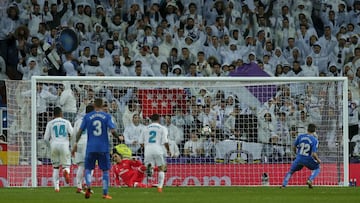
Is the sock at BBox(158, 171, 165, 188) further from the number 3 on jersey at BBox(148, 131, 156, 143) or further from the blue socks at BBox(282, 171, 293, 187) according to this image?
the blue socks at BBox(282, 171, 293, 187)

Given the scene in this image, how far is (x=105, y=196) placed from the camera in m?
22.7

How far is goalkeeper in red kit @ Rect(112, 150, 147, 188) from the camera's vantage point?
30.1 m

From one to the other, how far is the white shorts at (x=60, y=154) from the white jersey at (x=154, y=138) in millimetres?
1905

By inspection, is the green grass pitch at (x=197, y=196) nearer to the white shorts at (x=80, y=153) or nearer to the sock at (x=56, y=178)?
the sock at (x=56, y=178)

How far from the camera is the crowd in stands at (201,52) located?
31.5m

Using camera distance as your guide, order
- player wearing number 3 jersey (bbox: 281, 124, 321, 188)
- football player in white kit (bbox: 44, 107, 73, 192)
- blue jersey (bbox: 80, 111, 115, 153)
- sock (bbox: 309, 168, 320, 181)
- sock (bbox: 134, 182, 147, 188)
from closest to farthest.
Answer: blue jersey (bbox: 80, 111, 115, 153) → football player in white kit (bbox: 44, 107, 73, 192) → player wearing number 3 jersey (bbox: 281, 124, 321, 188) → sock (bbox: 309, 168, 320, 181) → sock (bbox: 134, 182, 147, 188)

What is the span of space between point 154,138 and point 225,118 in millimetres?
4198

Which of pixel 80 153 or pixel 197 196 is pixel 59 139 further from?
pixel 197 196

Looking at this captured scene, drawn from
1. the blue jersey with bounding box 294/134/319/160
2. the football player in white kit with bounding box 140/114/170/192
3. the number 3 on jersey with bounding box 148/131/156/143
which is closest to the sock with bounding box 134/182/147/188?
the football player in white kit with bounding box 140/114/170/192

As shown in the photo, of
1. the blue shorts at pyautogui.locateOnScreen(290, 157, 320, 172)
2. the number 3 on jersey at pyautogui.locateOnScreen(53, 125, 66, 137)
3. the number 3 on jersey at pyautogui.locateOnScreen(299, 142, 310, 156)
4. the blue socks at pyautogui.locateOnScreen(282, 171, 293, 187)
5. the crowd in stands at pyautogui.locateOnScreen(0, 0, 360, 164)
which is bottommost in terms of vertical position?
the blue socks at pyautogui.locateOnScreen(282, 171, 293, 187)

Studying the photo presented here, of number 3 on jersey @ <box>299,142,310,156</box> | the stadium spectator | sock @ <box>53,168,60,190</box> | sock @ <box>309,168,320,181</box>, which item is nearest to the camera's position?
sock @ <box>53,168,60,190</box>

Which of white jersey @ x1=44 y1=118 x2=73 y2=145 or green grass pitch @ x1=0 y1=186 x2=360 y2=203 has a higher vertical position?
white jersey @ x1=44 y1=118 x2=73 y2=145

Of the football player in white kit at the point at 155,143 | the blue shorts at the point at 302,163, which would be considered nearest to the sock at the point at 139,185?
the football player in white kit at the point at 155,143

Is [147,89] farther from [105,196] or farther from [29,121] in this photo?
[105,196]
